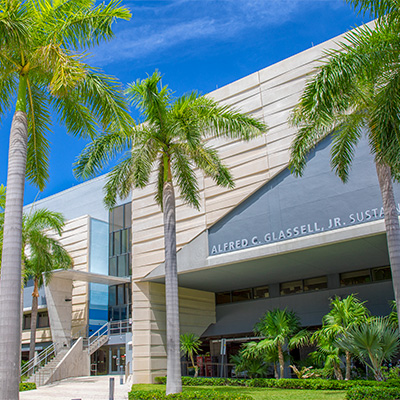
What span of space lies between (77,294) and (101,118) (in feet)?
92.4

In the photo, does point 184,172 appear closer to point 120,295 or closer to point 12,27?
point 12,27

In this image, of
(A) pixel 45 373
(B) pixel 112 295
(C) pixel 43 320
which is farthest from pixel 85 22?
(C) pixel 43 320

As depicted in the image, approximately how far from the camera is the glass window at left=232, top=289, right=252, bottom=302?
98.9ft

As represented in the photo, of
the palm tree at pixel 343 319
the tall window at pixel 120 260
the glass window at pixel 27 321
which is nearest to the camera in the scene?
the palm tree at pixel 343 319

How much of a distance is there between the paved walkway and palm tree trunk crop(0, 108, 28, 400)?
1082 centimetres

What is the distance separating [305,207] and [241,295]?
11.7 metres

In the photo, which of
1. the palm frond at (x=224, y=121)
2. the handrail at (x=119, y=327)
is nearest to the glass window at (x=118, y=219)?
the handrail at (x=119, y=327)

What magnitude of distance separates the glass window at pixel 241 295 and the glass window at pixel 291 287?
2448 mm

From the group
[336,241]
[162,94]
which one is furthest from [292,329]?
[162,94]

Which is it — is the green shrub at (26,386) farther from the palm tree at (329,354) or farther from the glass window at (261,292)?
the palm tree at (329,354)

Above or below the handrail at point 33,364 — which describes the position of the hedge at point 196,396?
below

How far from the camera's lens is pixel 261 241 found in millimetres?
21750

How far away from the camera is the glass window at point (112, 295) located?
38156mm

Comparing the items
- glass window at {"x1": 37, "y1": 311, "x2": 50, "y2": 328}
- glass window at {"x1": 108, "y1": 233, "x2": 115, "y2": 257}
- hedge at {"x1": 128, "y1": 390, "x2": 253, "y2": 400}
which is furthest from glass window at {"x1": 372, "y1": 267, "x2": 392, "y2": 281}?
glass window at {"x1": 37, "y1": 311, "x2": 50, "y2": 328}
